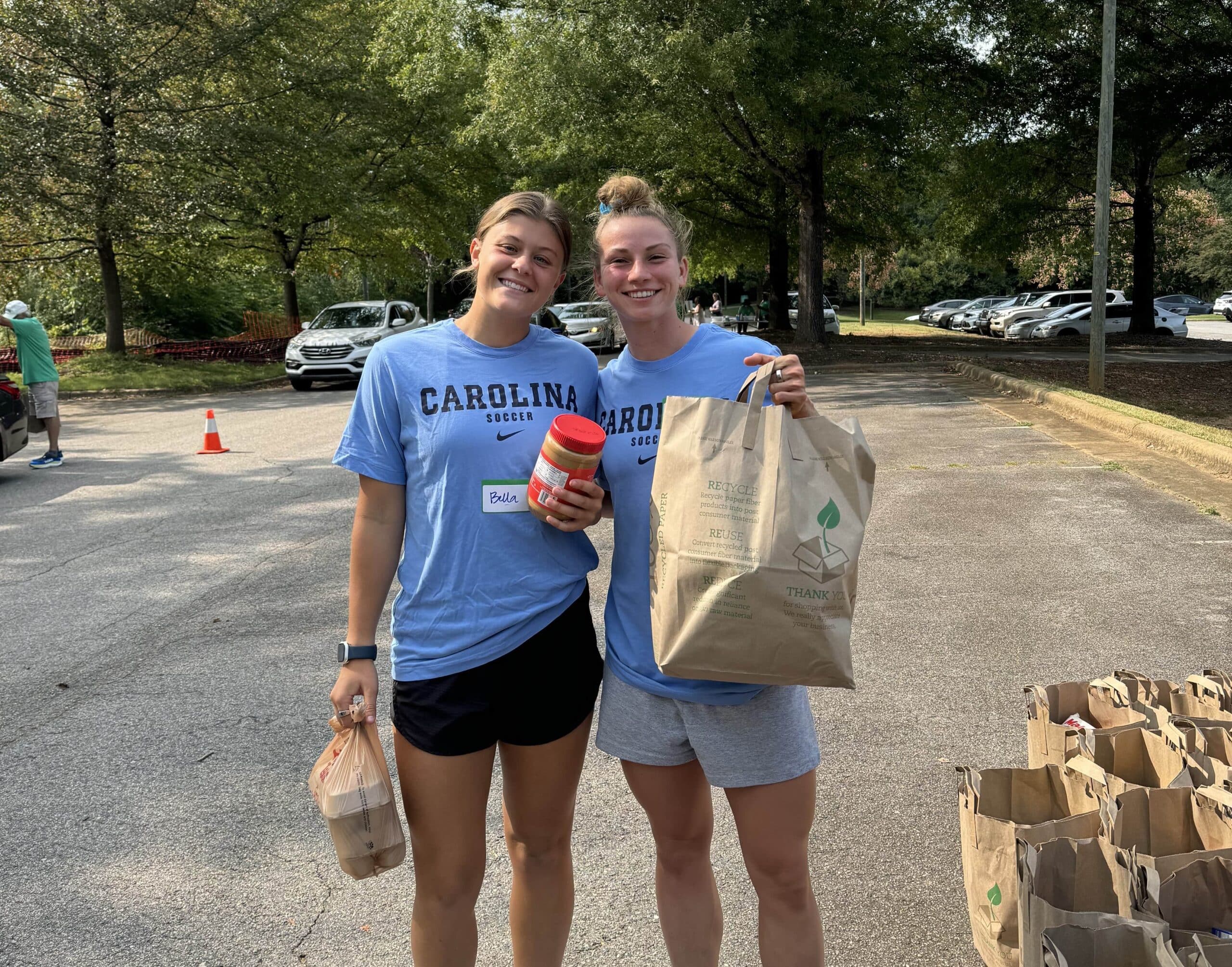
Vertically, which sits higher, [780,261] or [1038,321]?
[780,261]

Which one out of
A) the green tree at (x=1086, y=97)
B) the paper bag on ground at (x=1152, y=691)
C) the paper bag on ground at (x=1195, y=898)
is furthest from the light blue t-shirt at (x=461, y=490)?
the green tree at (x=1086, y=97)

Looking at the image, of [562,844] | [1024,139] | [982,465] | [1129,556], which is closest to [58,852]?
[562,844]

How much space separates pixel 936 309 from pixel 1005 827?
184ft

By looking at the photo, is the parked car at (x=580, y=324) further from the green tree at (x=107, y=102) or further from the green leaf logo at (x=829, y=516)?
the green leaf logo at (x=829, y=516)

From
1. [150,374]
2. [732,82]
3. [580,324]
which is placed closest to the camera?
[732,82]

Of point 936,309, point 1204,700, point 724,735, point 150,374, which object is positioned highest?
point 724,735

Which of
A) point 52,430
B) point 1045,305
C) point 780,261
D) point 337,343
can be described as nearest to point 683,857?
point 52,430

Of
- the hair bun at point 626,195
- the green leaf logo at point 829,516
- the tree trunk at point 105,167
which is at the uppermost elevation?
the tree trunk at point 105,167

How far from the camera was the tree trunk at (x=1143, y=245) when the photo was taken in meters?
31.6

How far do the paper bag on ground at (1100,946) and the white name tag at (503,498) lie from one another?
129cm

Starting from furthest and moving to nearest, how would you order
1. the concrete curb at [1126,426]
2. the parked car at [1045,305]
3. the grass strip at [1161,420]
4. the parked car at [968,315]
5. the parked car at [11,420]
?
1. the parked car at [968,315]
2. the parked car at [1045,305]
3. the parked car at [11,420]
4. the grass strip at [1161,420]
5. the concrete curb at [1126,426]

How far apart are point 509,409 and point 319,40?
27.2 meters

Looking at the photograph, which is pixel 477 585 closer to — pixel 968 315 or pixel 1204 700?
pixel 1204 700

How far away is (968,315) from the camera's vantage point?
49188 millimetres
